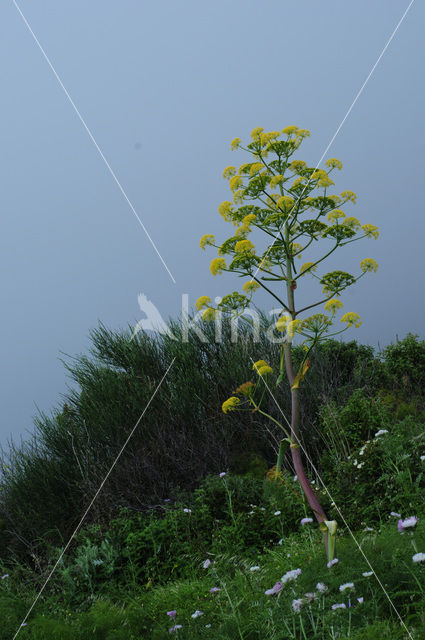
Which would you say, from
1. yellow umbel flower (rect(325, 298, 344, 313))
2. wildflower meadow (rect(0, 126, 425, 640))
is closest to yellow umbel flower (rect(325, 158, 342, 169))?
wildflower meadow (rect(0, 126, 425, 640))

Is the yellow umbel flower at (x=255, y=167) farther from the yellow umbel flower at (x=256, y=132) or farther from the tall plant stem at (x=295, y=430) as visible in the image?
the tall plant stem at (x=295, y=430)

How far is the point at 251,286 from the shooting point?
3.98m

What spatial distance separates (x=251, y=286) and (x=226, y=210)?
62 cm

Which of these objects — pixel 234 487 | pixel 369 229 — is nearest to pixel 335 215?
pixel 369 229

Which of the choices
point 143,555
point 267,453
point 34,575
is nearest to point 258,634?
point 143,555

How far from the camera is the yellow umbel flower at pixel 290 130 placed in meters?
4.34

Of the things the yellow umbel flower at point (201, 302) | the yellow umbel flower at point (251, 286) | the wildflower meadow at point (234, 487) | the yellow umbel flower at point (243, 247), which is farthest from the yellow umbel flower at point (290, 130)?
the yellow umbel flower at point (201, 302)

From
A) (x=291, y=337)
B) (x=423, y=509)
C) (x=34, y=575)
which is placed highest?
(x=291, y=337)

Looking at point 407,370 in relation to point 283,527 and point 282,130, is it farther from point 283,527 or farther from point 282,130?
point 282,130

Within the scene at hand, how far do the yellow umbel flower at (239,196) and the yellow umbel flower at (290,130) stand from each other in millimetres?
627

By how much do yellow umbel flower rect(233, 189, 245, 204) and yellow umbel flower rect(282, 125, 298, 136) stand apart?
2.06 feet

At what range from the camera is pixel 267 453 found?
273 inches

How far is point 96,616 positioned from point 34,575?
6.62 feet

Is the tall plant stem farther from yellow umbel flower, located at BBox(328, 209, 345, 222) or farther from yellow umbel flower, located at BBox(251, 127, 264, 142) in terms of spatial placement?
yellow umbel flower, located at BBox(251, 127, 264, 142)
